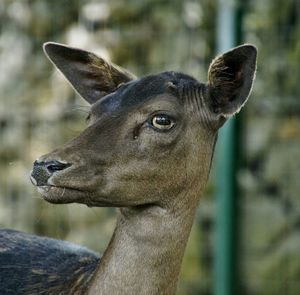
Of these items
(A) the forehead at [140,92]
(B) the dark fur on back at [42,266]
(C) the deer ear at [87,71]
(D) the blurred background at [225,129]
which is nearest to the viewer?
(A) the forehead at [140,92]

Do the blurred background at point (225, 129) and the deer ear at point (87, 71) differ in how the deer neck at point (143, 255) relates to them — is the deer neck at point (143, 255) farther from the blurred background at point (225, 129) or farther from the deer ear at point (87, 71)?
the blurred background at point (225, 129)

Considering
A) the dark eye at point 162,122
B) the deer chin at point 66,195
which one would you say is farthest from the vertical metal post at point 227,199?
the deer chin at point 66,195

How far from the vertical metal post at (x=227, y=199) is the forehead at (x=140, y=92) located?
125 inches

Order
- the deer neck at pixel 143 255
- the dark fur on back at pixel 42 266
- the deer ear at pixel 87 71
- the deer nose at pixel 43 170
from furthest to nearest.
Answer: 1. the deer ear at pixel 87 71
2. the dark fur on back at pixel 42 266
3. the deer neck at pixel 143 255
4. the deer nose at pixel 43 170

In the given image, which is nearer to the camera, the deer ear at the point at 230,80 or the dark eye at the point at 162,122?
the dark eye at the point at 162,122

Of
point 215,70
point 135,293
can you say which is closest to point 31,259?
point 135,293

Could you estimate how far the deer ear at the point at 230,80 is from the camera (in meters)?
5.59

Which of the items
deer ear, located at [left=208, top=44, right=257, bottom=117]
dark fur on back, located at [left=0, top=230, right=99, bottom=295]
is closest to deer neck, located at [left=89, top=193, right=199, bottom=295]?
dark fur on back, located at [left=0, top=230, right=99, bottom=295]

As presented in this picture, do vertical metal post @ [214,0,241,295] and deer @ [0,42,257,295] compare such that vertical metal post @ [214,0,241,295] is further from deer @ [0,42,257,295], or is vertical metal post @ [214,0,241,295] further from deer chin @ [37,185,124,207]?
deer chin @ [37,185,124,207]

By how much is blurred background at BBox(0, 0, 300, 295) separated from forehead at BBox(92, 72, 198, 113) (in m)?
3.24

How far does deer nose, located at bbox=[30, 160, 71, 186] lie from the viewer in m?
4.89

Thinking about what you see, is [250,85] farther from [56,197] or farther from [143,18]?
[143,18]

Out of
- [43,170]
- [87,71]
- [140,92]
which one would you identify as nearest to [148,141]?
[140,92]

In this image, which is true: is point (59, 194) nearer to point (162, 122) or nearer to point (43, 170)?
point (43, 170)
